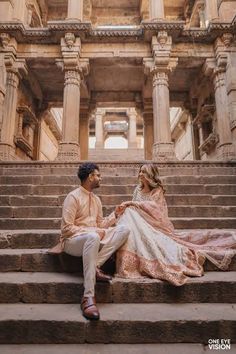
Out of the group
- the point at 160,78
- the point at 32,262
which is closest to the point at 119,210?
the point at 32,262

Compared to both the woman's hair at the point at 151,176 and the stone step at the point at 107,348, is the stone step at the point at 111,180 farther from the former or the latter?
the stone step at the point at 107,348

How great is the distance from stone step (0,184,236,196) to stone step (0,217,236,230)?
3.36ft

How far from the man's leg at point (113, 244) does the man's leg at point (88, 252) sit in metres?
0.20

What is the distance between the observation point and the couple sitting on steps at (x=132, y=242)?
2461 millimetres

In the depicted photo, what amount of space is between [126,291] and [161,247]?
0.54 metres

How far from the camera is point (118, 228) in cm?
267

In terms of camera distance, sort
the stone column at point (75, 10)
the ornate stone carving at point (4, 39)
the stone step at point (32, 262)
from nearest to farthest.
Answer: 1. the stone step at point (32, 262)
2. the ornate stone carving at point (4, 39)
3. the stone column at point (75, 10)

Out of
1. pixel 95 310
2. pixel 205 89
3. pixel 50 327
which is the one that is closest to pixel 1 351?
pixel 50 327

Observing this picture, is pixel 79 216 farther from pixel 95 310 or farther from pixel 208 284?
pixel 208 284

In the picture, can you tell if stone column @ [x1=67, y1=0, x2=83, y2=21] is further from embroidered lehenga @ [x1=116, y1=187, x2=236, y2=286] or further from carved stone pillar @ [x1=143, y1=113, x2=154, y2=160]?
embroidered lehenga @ [x1=116, y1=187, x2=236, y2=286]

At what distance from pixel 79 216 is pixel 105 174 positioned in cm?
348

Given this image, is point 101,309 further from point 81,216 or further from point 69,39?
point 69,39

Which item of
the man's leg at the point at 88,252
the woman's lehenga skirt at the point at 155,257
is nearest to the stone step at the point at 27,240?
the woman's lehenga skirt at the point at 155,257

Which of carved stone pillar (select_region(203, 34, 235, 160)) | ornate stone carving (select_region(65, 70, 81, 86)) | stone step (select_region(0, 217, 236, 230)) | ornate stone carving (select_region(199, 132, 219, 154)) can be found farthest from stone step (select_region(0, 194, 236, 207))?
ornate stone carving (select_region(199, 132, 219, 154))
